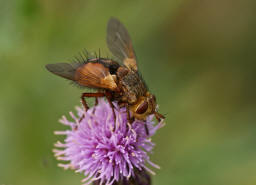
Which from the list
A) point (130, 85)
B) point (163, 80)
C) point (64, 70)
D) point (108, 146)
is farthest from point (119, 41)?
point (163, 80)

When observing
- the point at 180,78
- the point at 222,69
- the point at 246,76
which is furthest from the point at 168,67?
the point at 246,76

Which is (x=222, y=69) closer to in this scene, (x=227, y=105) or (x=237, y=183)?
(x=227, y=105)

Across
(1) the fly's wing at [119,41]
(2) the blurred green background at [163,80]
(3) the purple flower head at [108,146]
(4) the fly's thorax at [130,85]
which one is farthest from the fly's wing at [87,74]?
(2) the blurred green background at [163,80]

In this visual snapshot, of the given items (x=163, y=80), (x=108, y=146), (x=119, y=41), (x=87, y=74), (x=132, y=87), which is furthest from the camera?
(x=163, y=80)

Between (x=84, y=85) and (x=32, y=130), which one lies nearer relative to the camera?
(x=84, y=85)

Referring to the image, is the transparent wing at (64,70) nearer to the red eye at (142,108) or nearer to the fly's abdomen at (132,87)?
the fly's abdomen at (132,87)

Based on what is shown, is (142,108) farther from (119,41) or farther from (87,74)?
(119,41)
